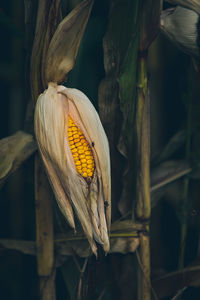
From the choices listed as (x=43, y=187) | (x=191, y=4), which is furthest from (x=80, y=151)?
(x=191, y=4)

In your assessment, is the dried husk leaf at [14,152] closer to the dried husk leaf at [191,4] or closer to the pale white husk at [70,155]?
the pale white husk at [70,155]

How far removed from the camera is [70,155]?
56 centimetres

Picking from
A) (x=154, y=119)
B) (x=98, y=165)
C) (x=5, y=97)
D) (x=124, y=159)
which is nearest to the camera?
(x=98, y=165)

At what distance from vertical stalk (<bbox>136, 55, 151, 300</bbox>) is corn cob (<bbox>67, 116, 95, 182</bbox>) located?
124 millimetres

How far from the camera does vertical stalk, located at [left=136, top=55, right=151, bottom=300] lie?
0.64 metres

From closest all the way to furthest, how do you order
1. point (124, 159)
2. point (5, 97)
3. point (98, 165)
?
1. point (98, 165)
2. point (124, 159)
3. point (5, 97)

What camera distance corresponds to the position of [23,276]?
38.4 inches

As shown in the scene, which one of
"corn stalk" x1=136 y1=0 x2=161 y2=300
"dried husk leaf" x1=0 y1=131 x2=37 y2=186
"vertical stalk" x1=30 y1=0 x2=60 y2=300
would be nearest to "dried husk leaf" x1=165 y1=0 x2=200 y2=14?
"corn stalk" x1=136 y1=0 x2=161 y2=300

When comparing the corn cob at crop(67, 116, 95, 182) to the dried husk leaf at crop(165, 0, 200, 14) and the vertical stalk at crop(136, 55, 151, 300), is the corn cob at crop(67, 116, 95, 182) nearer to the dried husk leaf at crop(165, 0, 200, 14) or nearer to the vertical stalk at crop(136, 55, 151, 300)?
the vertical stalk at crop(136, 55, 151, 300)

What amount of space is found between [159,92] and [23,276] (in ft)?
1.84

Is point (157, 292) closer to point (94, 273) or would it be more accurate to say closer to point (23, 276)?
point (94, 273)

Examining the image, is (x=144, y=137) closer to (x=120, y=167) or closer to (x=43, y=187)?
(x=120, y=167)

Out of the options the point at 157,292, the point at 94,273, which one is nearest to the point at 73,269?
the point at 94,273

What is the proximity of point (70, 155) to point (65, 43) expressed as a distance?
164 millimetres
